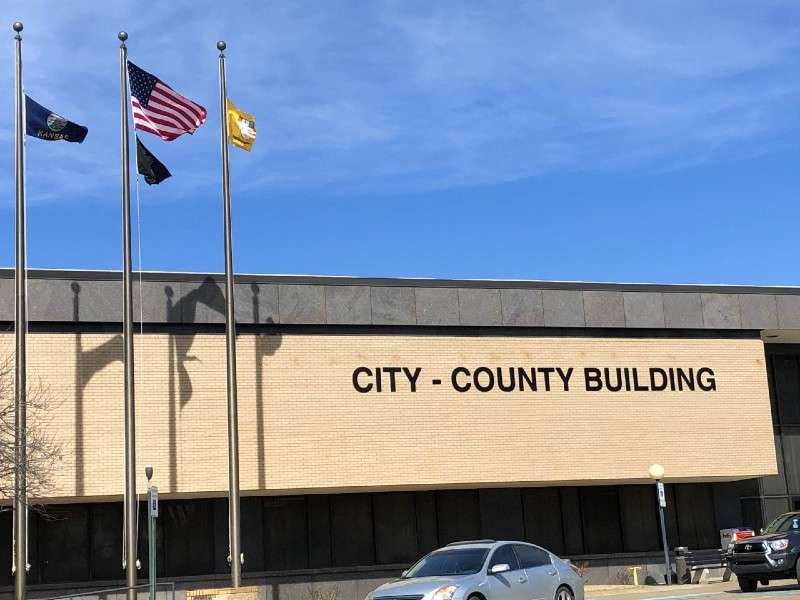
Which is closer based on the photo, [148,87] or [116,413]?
[148,87]

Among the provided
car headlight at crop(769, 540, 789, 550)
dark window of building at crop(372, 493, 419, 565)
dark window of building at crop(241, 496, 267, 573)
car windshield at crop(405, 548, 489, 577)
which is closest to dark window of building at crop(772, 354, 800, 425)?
dark window of building at crop(372, 493, 419, 565)

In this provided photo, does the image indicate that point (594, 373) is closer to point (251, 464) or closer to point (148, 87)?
point (251, 464)

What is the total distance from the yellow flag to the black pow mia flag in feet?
6.44

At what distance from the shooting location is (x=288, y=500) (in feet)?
113

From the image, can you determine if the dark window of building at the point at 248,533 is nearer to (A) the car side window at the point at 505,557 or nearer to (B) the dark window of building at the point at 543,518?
(B) the dark window of building at the point at 543,518

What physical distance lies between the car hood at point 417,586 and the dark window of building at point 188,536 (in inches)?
587

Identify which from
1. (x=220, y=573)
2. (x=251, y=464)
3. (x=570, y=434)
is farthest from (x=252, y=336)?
(x=570, y=434)

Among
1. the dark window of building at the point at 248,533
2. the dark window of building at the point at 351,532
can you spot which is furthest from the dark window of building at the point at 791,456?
the dark window of building at the point at 248,533

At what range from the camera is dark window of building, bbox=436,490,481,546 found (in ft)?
117

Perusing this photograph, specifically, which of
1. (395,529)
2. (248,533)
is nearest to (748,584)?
(395,529)

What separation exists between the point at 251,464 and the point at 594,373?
10.4 meters

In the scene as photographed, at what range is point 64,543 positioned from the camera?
32.5 m

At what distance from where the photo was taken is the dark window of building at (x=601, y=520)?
37219 millimetres

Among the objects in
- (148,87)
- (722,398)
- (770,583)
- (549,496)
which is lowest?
(770,583)
